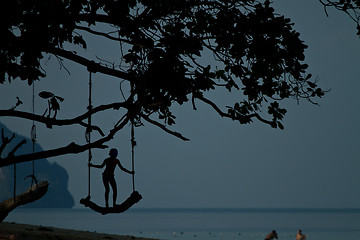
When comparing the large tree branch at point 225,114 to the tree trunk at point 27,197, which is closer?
the large tree branch at point 225,114

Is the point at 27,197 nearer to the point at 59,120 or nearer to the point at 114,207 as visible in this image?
the point at 114,207

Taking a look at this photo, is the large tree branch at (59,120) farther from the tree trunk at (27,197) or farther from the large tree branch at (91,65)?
the tree trunk at (27,197)

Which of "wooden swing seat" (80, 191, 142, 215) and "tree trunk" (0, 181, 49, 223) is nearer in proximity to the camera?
"wooden swing seat" (80, 191, 142, 215)

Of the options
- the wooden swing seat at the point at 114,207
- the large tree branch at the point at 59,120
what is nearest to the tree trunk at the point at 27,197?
the wooden swing seat at the point at 114,207

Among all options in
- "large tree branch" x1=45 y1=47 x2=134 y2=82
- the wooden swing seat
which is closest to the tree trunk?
the wooden swing seat

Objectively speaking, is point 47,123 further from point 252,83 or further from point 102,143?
point 252,83

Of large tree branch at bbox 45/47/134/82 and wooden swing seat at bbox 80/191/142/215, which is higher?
large tree branch at bbox 45/47/134/82

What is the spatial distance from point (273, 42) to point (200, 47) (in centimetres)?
149

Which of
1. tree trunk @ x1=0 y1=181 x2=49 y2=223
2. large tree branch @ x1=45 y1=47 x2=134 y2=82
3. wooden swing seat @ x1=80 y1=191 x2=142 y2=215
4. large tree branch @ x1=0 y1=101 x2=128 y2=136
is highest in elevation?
large tree branch @ x1=45 y1=47 x2=134 y2=82

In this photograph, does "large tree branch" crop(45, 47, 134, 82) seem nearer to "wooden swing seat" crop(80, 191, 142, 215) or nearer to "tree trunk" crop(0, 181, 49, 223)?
"wooden swing seat" crop(80, 191, 142, 215)

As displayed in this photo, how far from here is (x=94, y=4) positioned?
41.4 feet

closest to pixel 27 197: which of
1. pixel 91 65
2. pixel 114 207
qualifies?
pixel 114 207

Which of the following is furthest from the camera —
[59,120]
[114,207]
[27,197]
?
[27,197]

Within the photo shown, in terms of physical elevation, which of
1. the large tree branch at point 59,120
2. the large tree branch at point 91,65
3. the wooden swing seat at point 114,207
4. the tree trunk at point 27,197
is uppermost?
the large tree branch at point 91,65
